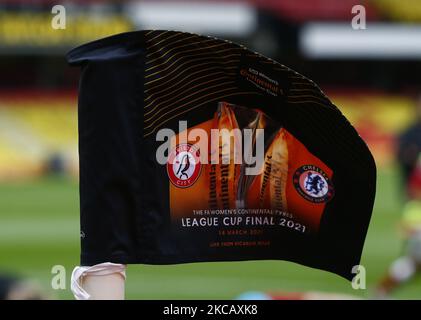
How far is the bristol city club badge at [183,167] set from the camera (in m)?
2.88

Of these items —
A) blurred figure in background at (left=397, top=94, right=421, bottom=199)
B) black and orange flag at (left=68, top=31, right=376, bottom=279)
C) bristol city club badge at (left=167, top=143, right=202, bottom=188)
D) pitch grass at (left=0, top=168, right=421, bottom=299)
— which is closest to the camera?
black and orange flag at (left=68, top=31, right=376, bottom=279)

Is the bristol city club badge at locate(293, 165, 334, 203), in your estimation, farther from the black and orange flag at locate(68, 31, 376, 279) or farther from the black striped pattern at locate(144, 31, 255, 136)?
the black striped pattern at locate(144, 31, 255, 136)

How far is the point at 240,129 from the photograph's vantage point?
292cm

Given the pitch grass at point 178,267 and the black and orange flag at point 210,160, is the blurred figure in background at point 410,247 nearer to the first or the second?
the pitch grass at point 178,267

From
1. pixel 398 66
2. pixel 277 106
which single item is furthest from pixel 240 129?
pixel 398 66

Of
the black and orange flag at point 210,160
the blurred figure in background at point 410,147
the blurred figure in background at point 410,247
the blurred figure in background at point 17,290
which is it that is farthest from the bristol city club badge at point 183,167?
the blurred figure in background at point 410,147

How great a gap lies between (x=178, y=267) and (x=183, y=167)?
9821 mm

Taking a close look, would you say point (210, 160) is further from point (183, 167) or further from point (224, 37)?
point (224, 37)

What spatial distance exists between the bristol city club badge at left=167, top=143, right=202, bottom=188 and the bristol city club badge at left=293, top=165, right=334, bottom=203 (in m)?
0.29

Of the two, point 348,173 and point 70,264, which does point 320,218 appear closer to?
point 348,173

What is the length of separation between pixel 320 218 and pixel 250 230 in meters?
0.21

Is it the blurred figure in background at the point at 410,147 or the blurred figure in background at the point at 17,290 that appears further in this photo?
the blurred figure in background at the point at 410,147

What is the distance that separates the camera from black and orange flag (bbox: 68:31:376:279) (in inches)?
108

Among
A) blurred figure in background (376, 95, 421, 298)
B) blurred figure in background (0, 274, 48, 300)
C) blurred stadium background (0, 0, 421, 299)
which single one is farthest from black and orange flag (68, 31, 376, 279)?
blurred stadium background (0, 0, 421, 299)
